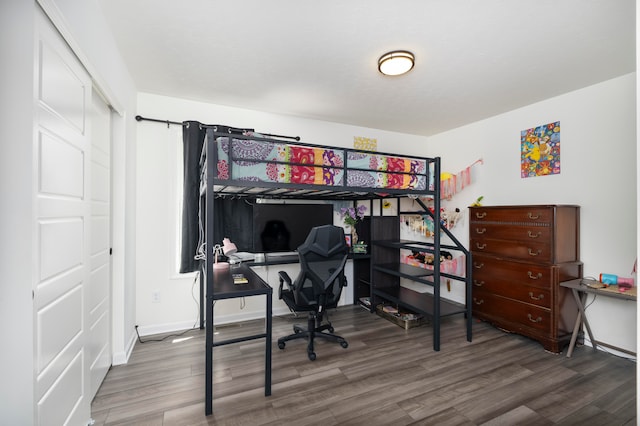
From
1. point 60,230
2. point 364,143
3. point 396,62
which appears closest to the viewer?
point 60,230

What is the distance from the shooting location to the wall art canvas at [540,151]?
2986 millimetres

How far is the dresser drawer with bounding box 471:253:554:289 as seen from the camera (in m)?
2.70

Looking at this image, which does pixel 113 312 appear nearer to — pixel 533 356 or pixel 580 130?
pixel 533 356

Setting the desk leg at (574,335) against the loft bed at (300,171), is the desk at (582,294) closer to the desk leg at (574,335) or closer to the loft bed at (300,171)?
the desk leg at (574,335)

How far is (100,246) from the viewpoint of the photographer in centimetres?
207

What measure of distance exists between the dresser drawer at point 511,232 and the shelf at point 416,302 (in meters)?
0.85

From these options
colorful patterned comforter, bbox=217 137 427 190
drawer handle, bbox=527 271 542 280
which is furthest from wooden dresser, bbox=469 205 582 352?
colorful patterned comforter, bbox=217 137 427 190

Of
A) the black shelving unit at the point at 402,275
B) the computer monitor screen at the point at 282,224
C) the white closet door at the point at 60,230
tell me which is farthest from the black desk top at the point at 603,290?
the white closet door at the point at 60,230

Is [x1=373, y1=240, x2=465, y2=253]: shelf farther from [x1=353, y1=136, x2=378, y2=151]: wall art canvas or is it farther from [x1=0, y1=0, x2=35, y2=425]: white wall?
[x1=0, y1=0, x2=35, y2=425]: white wall

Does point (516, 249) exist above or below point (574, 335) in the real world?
above

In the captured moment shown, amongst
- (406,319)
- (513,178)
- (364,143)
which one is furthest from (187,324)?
(513,178)

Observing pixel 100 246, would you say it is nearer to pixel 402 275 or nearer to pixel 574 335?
pixel 402 275

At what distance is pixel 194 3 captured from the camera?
1.71 metres

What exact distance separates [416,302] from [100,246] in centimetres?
299
